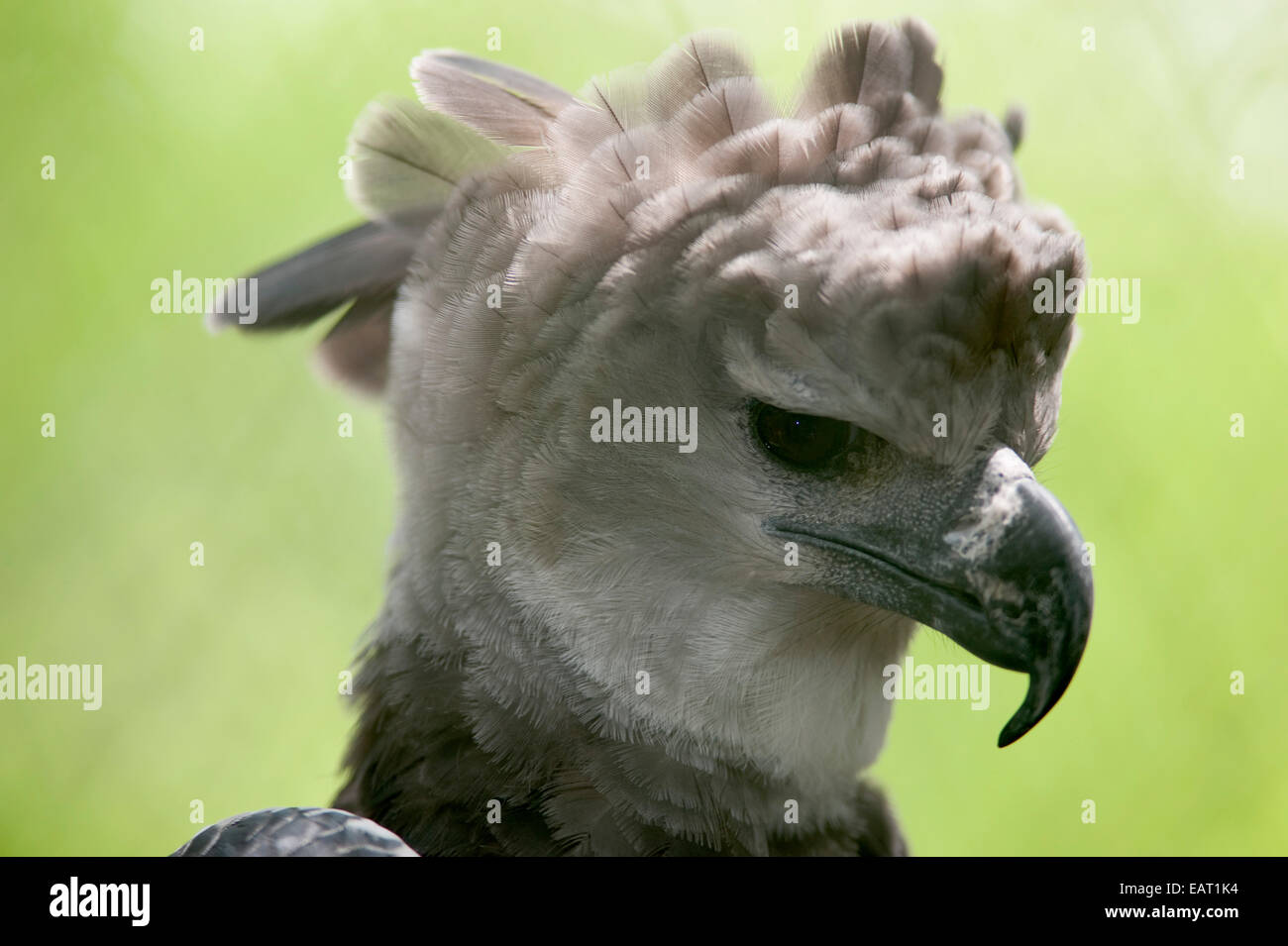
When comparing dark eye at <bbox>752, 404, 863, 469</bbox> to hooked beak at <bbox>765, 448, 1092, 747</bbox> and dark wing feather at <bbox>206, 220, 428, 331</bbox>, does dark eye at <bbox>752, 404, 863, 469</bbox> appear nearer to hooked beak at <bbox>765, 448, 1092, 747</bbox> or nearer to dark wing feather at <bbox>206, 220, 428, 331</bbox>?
hooked beak at <bbox>765, 448, 1092, 747</bbox>

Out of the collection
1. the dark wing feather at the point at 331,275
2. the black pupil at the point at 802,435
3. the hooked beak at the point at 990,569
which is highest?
the dark wing feather at the point at 331,275

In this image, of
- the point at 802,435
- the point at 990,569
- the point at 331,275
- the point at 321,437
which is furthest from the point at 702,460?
the point at 321,437

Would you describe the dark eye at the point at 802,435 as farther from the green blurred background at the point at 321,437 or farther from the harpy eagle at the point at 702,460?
the green blurred background at the point at 321,437

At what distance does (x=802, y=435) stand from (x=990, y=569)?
0.67 ft

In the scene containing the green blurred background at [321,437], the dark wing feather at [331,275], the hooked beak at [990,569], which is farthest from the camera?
the green blurred background at [321,437]

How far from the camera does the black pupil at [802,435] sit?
976 mm

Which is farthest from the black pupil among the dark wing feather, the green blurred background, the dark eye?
the green blurred background

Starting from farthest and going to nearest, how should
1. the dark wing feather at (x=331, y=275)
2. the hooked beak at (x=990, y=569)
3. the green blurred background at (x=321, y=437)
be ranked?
the green blurred background at (x=321, y=437), the dark wing feather at (x=331, y=275), the hooked beak at (x=990, y=569)

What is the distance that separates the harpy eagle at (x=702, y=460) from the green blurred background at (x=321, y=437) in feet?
1.58

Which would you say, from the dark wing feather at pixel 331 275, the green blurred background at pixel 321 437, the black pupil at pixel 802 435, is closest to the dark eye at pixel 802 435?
the black pupil at pixel 802 435

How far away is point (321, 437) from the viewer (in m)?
1.63

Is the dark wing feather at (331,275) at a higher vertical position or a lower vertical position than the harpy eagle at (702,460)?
higher

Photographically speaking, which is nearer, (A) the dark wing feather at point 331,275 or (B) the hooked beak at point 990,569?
(B) the hooked beak at point 990,569
